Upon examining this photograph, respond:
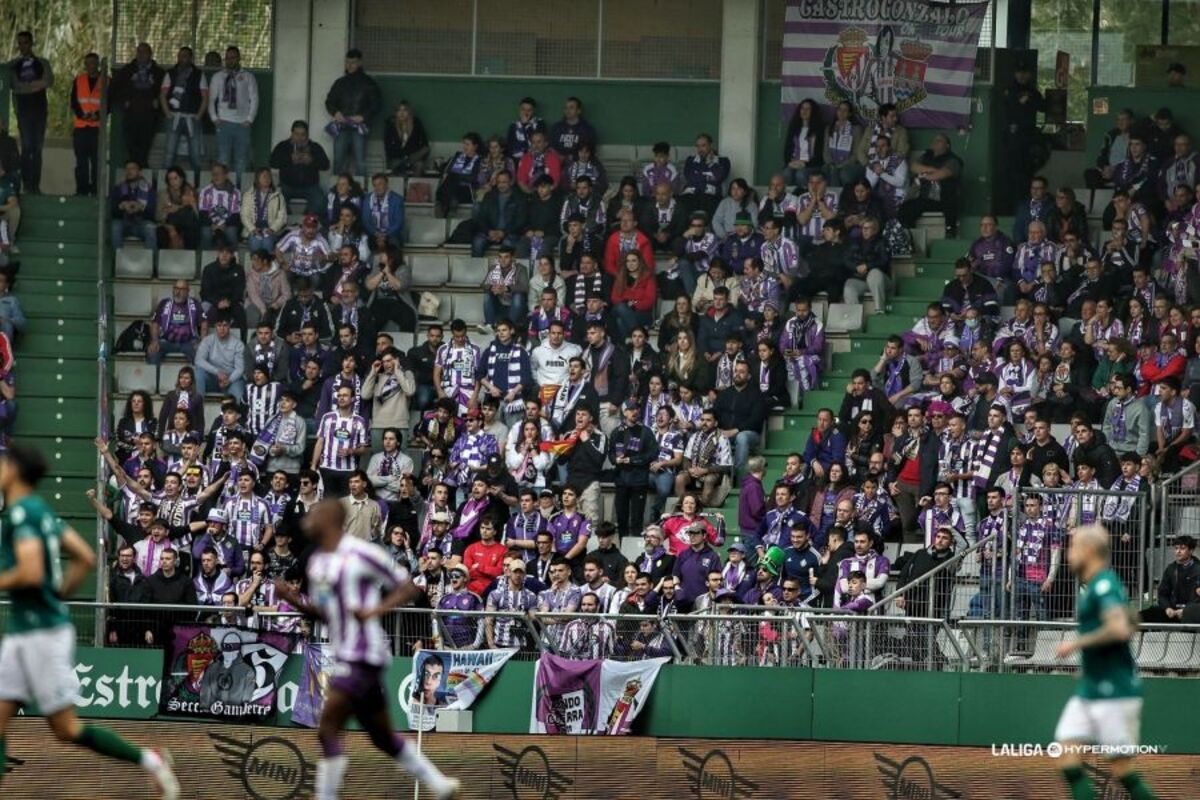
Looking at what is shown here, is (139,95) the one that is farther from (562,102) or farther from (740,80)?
(740,80)

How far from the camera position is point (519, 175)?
→ 29.8 meters

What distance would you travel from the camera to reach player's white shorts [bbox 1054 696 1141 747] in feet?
43.2

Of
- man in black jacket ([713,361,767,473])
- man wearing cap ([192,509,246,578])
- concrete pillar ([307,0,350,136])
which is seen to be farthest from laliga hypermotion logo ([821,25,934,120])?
man wearing cap ([192,509,246,578])

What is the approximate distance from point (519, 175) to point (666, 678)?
430 inches

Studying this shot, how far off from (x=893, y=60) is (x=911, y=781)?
508 inches

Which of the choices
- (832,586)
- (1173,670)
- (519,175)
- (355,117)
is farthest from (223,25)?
(1173,670)

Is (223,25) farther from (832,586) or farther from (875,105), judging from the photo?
(832,586)

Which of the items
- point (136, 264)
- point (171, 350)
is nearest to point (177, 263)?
point (136, 264)

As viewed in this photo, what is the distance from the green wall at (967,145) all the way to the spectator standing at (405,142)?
4.43 metres

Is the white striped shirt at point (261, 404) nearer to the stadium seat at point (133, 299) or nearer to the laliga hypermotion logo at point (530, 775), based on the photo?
the stadium seat at point (133, 299)

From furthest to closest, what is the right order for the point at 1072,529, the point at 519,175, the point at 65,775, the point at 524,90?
the point at 524,90
the point at 519,175
the point at 1072,529
the point at 65,775

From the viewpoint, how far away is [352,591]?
1307 centimetres

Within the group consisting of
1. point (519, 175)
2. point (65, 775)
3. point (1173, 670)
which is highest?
point (519, 175)

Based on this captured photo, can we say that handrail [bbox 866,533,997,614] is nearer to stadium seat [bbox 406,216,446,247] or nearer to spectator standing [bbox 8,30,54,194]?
stadium seat [bbox 406,216,446,247]
